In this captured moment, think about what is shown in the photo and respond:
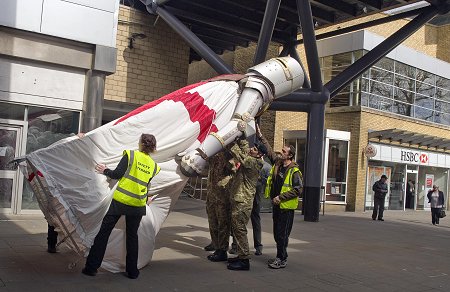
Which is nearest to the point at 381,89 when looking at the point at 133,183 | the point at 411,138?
the point at 411,138

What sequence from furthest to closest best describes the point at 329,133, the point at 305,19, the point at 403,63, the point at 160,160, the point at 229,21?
the point at 403,63, the point at 329,133, the point at 229,21, the point at 305,19, the point at 160,160

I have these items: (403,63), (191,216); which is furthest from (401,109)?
(191,216)

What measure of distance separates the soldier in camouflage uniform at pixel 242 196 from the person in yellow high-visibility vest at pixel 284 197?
0.44 m

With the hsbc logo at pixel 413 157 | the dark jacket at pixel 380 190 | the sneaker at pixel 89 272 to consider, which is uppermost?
the hsbc logo at pixel 413 157

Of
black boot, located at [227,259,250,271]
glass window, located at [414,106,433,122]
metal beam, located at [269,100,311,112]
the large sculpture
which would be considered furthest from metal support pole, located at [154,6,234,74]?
glass window, located at [414,106,433,122]

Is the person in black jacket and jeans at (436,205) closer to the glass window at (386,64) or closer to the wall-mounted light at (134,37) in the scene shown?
the glass window at (386,64)

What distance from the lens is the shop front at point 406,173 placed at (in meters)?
21.8

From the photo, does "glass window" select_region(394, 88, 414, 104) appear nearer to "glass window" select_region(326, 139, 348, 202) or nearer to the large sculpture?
"glass window" select_region(326, 139, 348, 202)

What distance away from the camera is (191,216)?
14.0 meters

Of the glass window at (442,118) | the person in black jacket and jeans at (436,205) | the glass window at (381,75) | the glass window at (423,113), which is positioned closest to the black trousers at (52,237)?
the person in black jacket and jeans at (436,205)

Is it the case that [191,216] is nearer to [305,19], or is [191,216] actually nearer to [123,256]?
[305,19]

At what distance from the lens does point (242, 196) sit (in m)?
7.12

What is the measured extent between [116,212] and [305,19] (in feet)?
30.6

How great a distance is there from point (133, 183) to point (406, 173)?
2056cm
